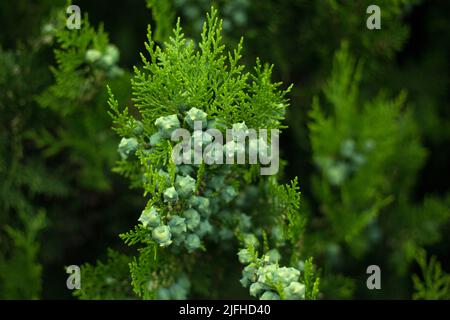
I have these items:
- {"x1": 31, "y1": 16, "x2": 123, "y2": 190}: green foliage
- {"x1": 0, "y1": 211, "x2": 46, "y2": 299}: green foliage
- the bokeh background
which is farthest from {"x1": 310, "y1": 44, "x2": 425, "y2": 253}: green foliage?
{"x1": 0, "y1": 211, "x2": 46, "y2": 299}: green foliage

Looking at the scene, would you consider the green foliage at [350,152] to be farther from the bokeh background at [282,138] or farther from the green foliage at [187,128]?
the green foliage at [187,128]

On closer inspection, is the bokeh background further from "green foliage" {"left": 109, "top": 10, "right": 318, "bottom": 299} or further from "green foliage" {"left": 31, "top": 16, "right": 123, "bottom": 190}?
"green foliage" {"left": 109, "top": 10, "right": 318, "bottom": 299}

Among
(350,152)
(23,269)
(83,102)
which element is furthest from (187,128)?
(350,152)

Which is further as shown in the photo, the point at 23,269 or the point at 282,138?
the point at 282,138

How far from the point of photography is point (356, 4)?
156 cm

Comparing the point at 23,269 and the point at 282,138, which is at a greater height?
the point at 282,138

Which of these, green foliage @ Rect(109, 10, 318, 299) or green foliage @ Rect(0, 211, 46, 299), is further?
green foliage @ Rect(0, 211, 46, 299)

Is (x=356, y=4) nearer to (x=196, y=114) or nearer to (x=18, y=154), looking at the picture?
(x=196, y=114)

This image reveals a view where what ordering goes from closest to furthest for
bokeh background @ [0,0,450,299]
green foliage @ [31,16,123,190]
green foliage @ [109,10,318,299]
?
green foliage @ [109,10,318,299] → green foliage @ [31,16,123,190] → bokeh background @ [0,0,450,299]

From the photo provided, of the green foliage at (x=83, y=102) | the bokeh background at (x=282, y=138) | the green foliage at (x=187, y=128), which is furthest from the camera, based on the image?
the bokeh background at (x=282, y=138)

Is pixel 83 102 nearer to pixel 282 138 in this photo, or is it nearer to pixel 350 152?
pixel 282 138

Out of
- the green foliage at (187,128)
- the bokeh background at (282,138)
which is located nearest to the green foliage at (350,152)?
the bokeh background at (282,138)

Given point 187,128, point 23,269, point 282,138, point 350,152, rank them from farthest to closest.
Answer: point 282,138, point 350,152, point 23,269, point 187,128
